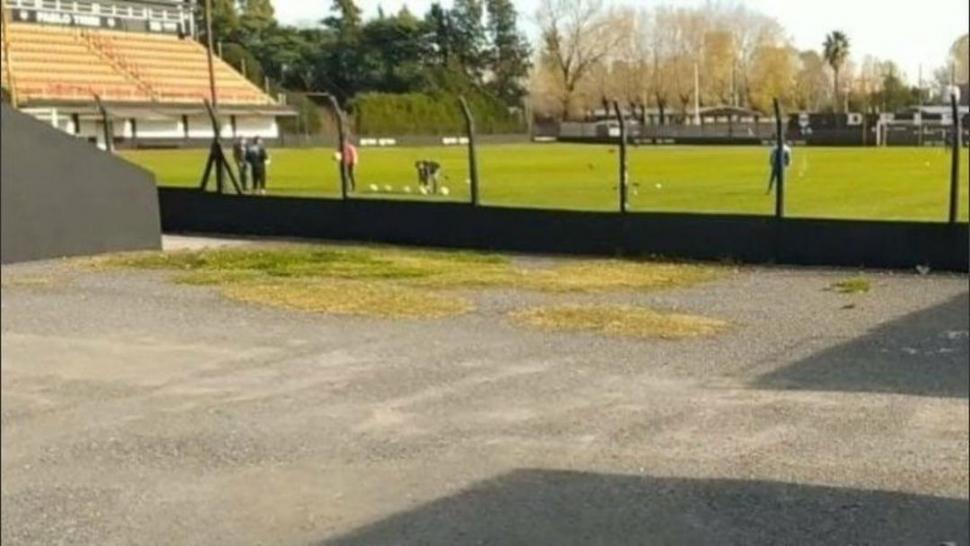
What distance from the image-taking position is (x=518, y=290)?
942 centimetres

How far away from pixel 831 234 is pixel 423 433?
8.02 metres

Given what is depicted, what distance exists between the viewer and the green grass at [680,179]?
15.1 m

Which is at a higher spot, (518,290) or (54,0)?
(54,0)

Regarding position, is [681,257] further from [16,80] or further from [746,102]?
[16,80]

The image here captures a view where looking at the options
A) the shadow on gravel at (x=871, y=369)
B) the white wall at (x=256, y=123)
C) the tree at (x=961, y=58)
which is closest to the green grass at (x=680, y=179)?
the shadow on gravel at (x=871, y=369)

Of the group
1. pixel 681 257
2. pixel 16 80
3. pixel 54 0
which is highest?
pixel 54 0

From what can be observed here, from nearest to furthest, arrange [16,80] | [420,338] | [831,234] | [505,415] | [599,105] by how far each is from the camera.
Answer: [16,80] → [505,415] → [599,105] → [420,338] → [831,234]

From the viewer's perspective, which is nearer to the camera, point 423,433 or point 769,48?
point 769,48

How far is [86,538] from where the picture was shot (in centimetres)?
338

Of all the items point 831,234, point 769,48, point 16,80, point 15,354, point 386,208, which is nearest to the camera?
point 15,354

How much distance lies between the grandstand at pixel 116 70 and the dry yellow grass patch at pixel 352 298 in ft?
7.08

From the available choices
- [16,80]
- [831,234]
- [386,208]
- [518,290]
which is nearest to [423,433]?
[16,80]

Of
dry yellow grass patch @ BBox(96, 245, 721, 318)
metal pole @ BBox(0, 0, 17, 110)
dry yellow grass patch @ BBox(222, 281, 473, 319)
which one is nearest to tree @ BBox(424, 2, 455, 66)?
metal pole @ BBox(0, 0, 17, 110)

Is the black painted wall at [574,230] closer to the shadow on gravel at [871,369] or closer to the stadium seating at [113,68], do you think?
the shadow on gravel at [871,369]
